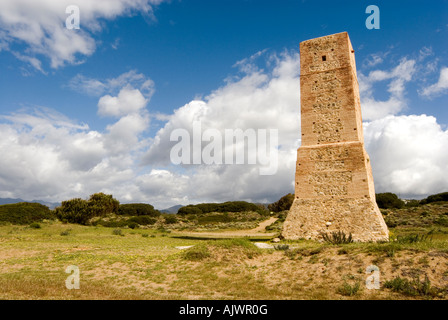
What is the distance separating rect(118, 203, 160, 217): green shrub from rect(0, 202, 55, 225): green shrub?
777 inches

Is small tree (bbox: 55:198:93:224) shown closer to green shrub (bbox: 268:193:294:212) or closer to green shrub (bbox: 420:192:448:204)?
green shrub (bbox: 268:193:294:212)

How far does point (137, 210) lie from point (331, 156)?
53.0m

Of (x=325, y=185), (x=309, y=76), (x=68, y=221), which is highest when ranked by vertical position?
(x=309, y=76)

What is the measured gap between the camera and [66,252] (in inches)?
541

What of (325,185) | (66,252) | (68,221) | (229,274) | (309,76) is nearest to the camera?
(229,274)

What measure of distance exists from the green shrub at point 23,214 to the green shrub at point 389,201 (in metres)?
51.9

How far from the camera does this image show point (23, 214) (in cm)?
3838

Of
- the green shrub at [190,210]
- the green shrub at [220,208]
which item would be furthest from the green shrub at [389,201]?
the green shrub at [190,210]

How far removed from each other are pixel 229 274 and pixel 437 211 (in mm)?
36905

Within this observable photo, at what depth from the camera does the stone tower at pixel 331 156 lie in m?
15.1

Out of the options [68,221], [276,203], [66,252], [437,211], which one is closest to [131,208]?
[68,221]

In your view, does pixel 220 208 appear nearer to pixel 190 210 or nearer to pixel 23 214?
pixel 190 210
